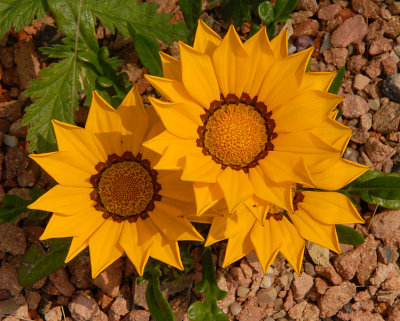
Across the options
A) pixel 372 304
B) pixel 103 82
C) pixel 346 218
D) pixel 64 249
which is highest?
pixel 103 82

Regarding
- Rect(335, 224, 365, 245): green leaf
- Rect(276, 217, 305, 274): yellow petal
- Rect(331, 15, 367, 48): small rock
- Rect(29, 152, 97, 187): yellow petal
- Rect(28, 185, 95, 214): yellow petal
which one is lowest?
Rect(335, 224, 365, 245): green leaf

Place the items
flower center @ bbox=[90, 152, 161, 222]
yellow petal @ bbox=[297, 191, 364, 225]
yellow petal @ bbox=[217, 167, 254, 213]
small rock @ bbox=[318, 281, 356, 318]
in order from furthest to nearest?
small rock @ bbox=[318, 281, 356, 318] → flower center @ bbox=[90, 152, 161, 222] → yellow petal @ bbox=[297, 191, 364, 225] → yellow petal @ bbox=[217, 167, 254, 213]

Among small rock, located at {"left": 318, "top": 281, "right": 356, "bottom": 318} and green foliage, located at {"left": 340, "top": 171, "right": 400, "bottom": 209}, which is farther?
small rock, located at {"left": 318, "top": 281, "right": 356, "bottom": 318}

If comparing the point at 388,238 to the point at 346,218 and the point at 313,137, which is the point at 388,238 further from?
the point at 313,137

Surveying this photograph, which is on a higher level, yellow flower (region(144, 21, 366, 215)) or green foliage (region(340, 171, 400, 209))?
yellow flower (region(144, 21, 366, 215))

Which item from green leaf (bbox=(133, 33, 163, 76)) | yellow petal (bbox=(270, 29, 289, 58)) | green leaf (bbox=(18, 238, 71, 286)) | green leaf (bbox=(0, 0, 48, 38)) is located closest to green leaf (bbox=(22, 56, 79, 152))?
green leaf (bbox=(0, 0, 48, 38))

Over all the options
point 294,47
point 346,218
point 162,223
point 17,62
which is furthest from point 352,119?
point 17,62

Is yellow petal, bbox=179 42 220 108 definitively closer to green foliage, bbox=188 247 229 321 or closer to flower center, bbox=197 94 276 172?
flower center, bbox=197 94 276 172
